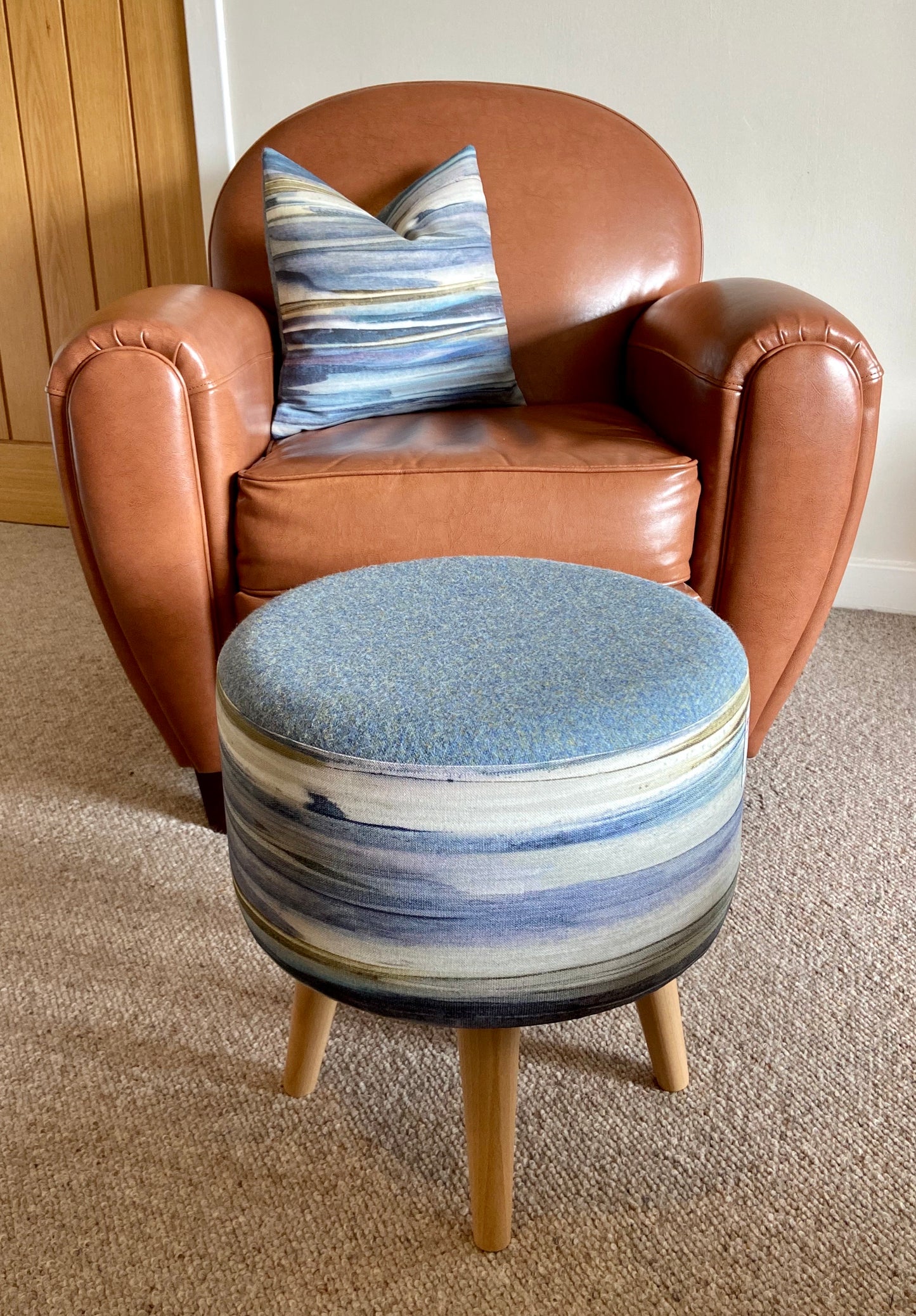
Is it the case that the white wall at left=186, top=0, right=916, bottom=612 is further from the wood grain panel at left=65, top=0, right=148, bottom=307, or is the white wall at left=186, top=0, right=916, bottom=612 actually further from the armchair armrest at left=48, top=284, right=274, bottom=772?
the armchair armrest at left=48, top=284, right=274, bottom=772

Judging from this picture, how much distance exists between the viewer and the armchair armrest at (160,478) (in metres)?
1.14

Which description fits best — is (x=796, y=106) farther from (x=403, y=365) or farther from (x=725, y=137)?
(x=403, y=365)

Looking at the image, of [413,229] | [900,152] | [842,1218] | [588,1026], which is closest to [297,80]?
[413,229]

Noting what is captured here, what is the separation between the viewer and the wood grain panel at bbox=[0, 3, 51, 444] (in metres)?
→ 2.35

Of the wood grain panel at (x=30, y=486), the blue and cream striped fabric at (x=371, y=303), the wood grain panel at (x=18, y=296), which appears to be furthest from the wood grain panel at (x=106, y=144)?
the blue and cream striped fabric at (x=371, y=303)

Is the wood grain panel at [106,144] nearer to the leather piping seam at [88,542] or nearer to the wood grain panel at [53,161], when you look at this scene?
the wood grain panel at [53,161]

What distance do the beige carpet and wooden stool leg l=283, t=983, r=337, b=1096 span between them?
2cm

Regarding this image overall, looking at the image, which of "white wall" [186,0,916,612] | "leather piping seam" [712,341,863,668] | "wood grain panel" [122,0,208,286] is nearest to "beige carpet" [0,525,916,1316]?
"leather piping seam" [712,341,863,668]

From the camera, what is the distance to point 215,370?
120 centimetres

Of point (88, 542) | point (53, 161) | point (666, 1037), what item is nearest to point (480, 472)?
point (88, 542)

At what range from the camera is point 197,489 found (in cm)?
120

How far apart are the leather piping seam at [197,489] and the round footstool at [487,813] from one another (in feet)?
1.48

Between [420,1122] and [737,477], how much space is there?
0.80 metres

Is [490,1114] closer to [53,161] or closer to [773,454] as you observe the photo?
[773,454]
